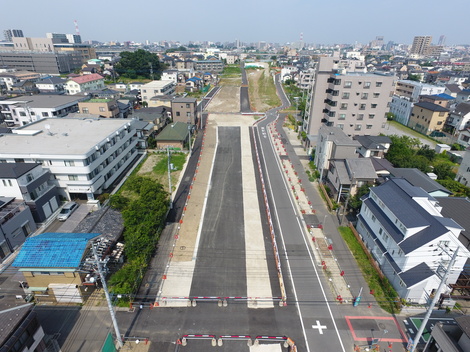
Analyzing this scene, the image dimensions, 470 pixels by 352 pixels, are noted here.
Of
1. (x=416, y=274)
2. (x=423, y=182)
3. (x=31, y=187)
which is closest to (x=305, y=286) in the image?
(x=416, y=274)

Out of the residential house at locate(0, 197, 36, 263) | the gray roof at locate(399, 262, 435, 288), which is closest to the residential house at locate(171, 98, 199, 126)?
the residential house at locate(0, 197, 36, 263)

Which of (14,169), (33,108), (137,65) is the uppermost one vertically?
(137,65)

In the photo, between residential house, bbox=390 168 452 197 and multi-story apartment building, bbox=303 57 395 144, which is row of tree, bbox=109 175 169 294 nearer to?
residential house, bbox=390 168 452 197

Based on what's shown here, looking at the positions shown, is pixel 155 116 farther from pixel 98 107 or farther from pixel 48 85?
pixel 48 85

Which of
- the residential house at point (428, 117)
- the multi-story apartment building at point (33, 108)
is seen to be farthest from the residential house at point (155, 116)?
the residential house at point (428, 117)

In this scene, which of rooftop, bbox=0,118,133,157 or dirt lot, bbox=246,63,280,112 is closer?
rooftop, bbox=0,118,133,157

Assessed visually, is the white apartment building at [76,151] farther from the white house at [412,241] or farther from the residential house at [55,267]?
the white house at [412,241]

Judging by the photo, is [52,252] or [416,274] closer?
[416,274]

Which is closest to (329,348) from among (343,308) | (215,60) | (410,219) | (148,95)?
(343,308)
